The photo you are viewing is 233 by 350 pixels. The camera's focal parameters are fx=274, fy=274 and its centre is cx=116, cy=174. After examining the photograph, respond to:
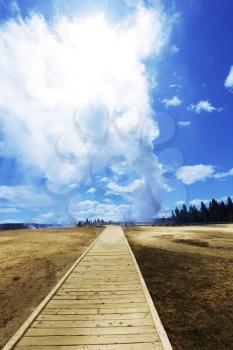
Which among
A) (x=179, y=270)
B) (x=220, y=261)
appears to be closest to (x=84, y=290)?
(x=179, y=270)

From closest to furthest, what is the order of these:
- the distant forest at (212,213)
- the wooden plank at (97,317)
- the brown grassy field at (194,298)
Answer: the brown grassy field at (194,298), the wooden plank at (97,317), the distant forest at (212,213)

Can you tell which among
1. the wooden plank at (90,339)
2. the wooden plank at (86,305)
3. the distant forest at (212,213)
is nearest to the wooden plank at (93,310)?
the wooden plank at (86,305)

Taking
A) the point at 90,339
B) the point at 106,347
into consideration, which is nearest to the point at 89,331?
the point at 90,339

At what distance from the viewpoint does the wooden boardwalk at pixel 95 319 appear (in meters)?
6.18

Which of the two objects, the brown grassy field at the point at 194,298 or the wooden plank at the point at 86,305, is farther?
the wooden plank at the point at 86,305

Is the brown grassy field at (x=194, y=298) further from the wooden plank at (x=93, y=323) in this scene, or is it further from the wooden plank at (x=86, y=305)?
the wooden plank at (x=86, y=305)

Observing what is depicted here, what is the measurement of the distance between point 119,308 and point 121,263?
23.5ft

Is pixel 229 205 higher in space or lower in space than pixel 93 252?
higher

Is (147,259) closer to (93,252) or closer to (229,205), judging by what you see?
(93,252)

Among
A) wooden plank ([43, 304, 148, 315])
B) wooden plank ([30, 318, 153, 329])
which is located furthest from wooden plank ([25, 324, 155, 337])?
wooden plank ([43, 304, 148, 315])

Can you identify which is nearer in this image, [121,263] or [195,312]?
[195,312]

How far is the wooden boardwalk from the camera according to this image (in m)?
6.18

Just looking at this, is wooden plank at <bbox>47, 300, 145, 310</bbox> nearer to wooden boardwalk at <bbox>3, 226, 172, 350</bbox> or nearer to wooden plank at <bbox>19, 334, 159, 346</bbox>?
wooden boardwalk at <bbox>3, 226, 172, 350</bbox>

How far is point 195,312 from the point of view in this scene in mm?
8938
